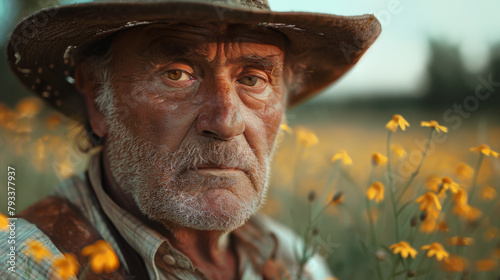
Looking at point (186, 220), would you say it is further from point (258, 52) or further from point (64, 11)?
point (64, 11)

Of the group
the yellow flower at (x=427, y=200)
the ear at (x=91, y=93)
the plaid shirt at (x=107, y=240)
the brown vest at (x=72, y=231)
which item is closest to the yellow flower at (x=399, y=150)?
the yellow flower at (x=427, y=200)

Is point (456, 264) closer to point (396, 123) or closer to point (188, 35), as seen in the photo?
point (396, 123)

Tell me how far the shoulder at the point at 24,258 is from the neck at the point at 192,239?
0.44 meters

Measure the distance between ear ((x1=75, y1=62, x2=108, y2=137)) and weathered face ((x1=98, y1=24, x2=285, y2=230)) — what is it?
0.65 feet

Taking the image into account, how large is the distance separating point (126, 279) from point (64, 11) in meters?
1.19

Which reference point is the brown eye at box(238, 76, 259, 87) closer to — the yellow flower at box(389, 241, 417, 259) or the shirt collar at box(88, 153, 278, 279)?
the shirt collar at box(88, 153, 278, 279)

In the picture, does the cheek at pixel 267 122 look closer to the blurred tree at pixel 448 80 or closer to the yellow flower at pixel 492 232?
the yellow flower at pixel 492 232

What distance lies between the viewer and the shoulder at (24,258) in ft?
5.38

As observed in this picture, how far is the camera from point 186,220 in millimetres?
1897

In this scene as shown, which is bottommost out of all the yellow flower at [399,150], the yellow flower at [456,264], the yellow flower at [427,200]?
the yellow flower at [456,264]

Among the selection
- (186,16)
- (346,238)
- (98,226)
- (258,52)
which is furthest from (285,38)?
(346,238)

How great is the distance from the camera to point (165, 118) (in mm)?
1878

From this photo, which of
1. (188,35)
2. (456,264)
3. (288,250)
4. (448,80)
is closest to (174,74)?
(188,35)

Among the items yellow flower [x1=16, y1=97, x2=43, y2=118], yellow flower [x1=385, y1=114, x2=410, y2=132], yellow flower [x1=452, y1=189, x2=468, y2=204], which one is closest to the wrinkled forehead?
yellow flower [x1=385, y1=114, x2=410, y2=132]
